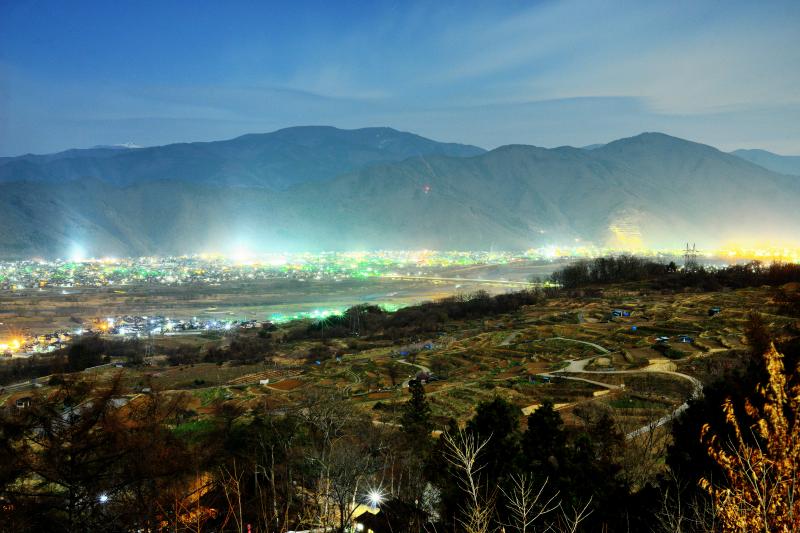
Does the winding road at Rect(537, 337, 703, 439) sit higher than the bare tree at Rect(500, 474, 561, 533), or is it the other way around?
the bare tree at Rect(500, 474, 561, 533)

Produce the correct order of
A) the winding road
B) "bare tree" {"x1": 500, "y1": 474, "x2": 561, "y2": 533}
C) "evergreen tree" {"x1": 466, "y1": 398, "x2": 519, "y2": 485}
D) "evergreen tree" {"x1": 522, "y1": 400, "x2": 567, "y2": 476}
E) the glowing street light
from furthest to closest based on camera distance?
the winding road
"evergreen tree" {"x1": 466, "y1": 398, "x2": 519, "y2": 485}
"evergreen tree" {"x1": 522, "y1": 400, "x2": 567, "y2": 476}
the glowing street light
"bare tree" {"x1": 500, "y1": 474, "x2": 561, "y2": 533}

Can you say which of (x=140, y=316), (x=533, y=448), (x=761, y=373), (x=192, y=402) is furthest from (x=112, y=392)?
(x=140, y=316)

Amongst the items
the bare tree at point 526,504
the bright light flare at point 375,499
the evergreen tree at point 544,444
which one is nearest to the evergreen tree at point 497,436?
the evergreen tree at point 544,444

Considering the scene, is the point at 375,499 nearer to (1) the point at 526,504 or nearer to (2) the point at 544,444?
(1) the point at 526,504

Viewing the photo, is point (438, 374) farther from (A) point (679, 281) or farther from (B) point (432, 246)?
(B) point (432, 246)

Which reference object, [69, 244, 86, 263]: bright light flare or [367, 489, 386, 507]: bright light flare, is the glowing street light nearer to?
[367, 489, 386, 507]: bright light flare

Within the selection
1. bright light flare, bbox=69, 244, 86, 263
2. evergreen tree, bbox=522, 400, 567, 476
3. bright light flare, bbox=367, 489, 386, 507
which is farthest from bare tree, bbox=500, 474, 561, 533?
bright light flare, bbox=69, 244, 86, 263

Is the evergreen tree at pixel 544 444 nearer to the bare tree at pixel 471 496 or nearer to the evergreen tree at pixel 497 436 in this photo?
the evergreen tree at pixel 497 436

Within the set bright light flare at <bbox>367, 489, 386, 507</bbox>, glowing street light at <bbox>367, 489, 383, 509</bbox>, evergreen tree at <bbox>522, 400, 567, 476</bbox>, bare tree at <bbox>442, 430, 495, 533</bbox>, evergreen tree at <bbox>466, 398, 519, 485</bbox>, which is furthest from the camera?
evergreen tree at <bbox>466, 398, 519, 485</bbox>

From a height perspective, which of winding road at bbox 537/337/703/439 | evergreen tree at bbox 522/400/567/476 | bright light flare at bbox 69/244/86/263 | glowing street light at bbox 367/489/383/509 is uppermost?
bright light flare at bbox 69/244/86/263

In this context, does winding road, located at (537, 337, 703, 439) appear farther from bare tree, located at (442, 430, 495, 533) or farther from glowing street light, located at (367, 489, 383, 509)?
glowing street light, located at (367, 489, 383, 509)

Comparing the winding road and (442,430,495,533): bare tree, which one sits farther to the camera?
the winding road

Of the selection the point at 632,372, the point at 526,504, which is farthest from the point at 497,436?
the point at 632,372
